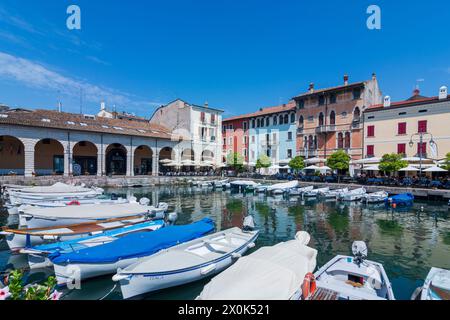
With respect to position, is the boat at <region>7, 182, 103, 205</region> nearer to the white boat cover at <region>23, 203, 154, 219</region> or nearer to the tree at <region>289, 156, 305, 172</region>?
the white boat cover at <region>23, 203, 154, 219</region>

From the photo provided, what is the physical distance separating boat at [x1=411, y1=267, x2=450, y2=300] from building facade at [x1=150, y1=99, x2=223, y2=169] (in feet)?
129

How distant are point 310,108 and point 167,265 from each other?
3952 centimetres

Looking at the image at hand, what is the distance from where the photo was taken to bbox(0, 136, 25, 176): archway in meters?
31.1

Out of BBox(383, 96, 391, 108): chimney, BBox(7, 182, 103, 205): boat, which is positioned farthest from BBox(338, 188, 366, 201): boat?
BBox(7, 182, 103, 205): boat

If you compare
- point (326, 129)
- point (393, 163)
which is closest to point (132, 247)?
point (393, 163)

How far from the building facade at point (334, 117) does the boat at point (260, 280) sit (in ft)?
112

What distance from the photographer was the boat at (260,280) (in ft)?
15.6

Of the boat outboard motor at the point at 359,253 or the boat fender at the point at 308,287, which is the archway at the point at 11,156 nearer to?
the boat fender at the point at 308,287

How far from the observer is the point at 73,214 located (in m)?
12.0

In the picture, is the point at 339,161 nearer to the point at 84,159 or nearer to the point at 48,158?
the point at 84,159

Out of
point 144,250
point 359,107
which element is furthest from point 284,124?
point 144,250

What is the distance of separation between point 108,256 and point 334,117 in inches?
1504

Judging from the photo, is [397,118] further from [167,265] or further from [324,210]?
[167,265]
